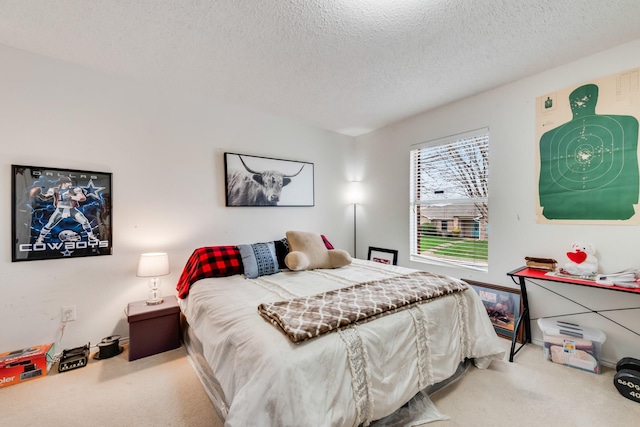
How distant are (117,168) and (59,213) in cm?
54

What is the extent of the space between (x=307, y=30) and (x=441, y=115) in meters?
1.93

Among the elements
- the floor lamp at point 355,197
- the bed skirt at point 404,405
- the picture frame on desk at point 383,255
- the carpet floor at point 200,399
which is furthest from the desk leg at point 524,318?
the floor lamp at point 355,197

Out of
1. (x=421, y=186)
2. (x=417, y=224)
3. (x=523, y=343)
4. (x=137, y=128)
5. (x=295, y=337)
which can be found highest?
(x=137, y=128)

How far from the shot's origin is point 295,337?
3.76 ft

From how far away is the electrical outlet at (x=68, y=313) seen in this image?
211 centimetres

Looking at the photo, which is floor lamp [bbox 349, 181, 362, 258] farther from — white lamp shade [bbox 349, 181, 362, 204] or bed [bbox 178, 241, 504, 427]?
bed [bbox 178, 241, 504, 427]

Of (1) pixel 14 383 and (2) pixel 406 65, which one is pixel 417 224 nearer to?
(2) pixel 406 65

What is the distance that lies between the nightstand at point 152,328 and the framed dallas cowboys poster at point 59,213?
626 mm

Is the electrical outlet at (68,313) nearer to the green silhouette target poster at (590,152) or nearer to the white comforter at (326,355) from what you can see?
the white comforter at (326,355)

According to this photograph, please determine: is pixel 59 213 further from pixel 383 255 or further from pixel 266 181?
pixel 383 255

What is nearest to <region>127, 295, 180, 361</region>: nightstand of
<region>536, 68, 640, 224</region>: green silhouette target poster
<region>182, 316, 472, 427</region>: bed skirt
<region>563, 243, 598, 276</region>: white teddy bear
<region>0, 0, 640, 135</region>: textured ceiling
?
<region>182, 316, 472, 427</region>: bed skirt

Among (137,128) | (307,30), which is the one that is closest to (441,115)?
(307,30)

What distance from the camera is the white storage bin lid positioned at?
191 centimetres

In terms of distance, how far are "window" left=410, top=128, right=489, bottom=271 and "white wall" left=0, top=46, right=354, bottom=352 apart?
183cm
